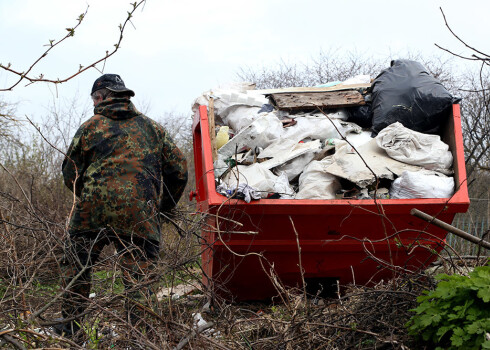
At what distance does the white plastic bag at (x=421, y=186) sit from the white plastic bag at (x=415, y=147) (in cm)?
17

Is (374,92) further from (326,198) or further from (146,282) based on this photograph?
(146,282)

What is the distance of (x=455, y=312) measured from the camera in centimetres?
254

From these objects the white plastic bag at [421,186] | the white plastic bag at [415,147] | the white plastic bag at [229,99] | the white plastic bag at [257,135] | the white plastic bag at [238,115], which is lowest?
the white plastic bag at [421,186]

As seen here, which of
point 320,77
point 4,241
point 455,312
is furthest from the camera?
point 320,77

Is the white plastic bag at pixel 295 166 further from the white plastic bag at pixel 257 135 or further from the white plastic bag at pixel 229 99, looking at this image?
the white plastic bag at pixel 229 99

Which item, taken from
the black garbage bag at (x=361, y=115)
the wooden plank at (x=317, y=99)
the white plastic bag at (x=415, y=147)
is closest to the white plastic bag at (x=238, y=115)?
the wooden plank at (x=317, y=99)

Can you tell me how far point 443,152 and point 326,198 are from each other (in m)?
1.08

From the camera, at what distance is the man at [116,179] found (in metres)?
4.16

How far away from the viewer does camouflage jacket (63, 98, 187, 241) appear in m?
4.17

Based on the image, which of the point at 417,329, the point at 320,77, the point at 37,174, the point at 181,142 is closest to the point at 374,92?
the point at 417,329

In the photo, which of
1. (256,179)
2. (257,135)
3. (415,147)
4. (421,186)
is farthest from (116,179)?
(415,147)

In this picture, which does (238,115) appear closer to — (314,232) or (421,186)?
(314,232)

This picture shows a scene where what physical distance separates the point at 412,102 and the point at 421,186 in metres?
0.96

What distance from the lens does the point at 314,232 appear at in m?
4.66
